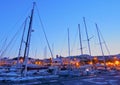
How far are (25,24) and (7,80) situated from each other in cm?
1513

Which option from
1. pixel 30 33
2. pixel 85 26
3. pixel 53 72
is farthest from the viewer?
pixel 85 26

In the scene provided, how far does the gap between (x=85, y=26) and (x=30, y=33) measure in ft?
75.4

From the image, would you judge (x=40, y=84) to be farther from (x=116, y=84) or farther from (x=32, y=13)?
(x=32, y=13)

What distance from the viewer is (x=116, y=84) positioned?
791 inches

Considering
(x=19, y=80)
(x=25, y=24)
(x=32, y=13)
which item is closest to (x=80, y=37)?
(x=25, y=24)

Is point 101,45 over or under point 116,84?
over

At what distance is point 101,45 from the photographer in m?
51.3

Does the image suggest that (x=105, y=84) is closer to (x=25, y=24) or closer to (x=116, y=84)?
(x=116, y=84)

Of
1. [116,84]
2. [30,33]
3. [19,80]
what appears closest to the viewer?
[116,84]

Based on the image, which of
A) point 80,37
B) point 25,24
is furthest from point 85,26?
point 25,24

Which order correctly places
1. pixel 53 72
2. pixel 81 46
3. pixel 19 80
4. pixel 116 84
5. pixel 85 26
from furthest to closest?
1. pixel 85 26
2. pixel 81 46
3. pixel 53 72
4. pixel 19 80
5. pixel 116 84

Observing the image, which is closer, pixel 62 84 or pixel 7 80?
pixel 62 84

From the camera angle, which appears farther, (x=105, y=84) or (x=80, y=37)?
(x=80, y=37)

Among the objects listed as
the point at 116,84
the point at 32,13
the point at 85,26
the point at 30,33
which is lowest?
the point at 116,84
